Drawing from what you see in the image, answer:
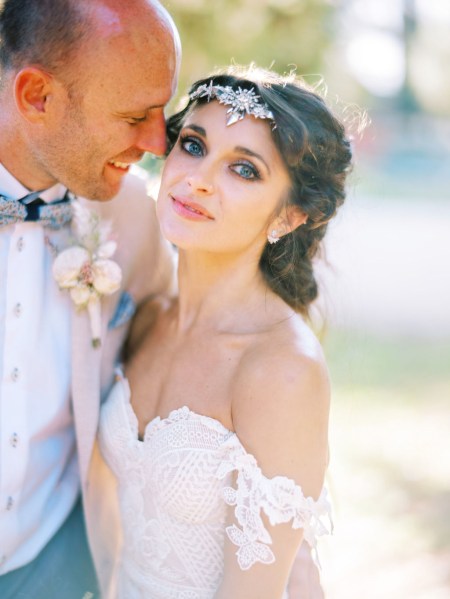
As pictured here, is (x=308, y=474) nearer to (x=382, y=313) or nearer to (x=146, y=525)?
(x=146, y=525)

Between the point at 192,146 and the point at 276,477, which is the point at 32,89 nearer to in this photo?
the point at 192,146

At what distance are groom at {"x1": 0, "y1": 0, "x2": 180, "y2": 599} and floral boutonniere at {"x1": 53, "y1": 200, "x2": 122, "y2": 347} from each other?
0.05 meters

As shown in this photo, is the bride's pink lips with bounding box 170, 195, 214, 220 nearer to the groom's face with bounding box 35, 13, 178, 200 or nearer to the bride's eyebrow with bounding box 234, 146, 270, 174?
the bride's eyebrow with bounding box 234, 146, 270, 174

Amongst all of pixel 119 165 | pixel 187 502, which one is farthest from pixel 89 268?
pixel 187 502

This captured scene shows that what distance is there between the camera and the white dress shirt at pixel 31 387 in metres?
2.78

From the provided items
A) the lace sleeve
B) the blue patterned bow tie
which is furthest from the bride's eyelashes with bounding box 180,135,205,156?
the lace sleeve

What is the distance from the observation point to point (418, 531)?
199 inches

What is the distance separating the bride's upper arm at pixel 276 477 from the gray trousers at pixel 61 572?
0.78m

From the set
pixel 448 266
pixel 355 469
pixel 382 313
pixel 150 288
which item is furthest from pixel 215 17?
pixel 448 266

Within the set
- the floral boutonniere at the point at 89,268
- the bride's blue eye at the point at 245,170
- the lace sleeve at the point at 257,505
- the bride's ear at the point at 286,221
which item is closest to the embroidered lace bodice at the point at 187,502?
the lace sleeve at the point at 257,505

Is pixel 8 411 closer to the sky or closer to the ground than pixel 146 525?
closer to the sky

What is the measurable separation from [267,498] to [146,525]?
1.78 feet

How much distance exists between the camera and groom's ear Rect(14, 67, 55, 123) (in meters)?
2.86

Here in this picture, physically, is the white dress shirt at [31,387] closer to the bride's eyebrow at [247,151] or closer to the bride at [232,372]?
the bride at [232,372]
